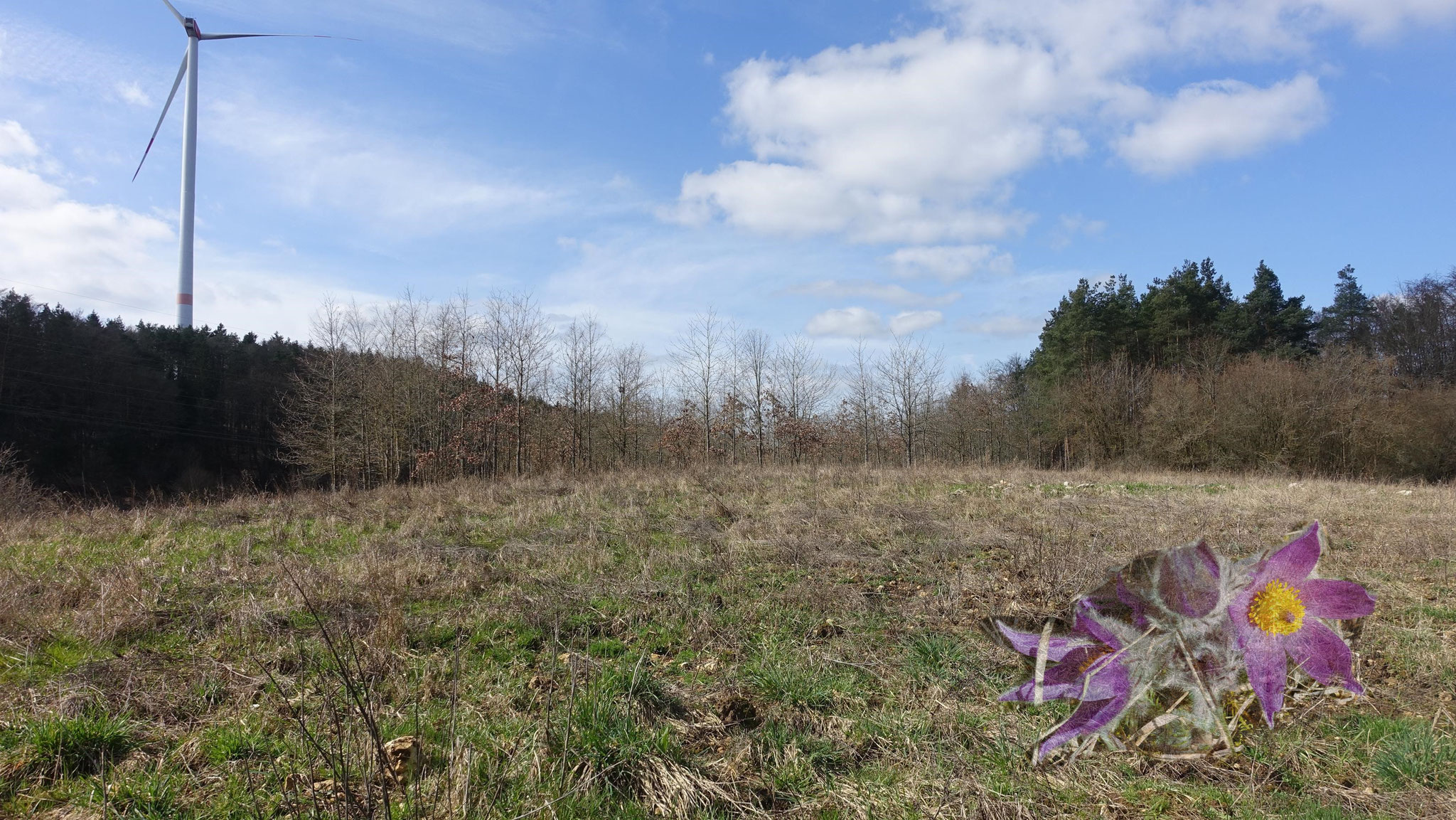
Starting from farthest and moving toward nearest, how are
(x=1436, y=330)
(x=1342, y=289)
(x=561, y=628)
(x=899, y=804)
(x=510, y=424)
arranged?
1. (x=1342, y=289)
2. (x=1436, y=330)
3. (x=510, y=424)
4. (x=561, y=628)
5. (x=899, y=804)

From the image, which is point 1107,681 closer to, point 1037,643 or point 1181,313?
point 1037,643

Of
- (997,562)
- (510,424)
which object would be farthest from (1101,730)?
(510,424)

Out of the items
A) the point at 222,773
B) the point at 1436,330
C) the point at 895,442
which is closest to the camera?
the point at 222,773

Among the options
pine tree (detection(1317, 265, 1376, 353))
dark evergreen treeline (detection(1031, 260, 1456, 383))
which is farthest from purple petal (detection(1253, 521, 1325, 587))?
pine tree (detection(1317, 265, 1376, 353))

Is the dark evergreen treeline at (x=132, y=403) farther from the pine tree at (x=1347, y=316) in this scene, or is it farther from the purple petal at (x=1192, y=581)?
the pine tree at (x=1347, y=316)

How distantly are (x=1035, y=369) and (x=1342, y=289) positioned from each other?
77.0ft

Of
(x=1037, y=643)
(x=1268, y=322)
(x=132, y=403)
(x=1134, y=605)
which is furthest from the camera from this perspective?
(x=1268, y=322)

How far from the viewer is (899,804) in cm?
292

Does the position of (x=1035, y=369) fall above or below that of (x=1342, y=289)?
below

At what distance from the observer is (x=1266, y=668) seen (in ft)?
10.2

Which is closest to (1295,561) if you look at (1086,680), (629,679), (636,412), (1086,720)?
(1086,680)

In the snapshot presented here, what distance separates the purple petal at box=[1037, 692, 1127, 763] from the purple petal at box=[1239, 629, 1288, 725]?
0.55 meters

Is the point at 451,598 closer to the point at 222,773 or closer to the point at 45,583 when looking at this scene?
the point at 222,773

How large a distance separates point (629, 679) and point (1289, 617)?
131 inches
